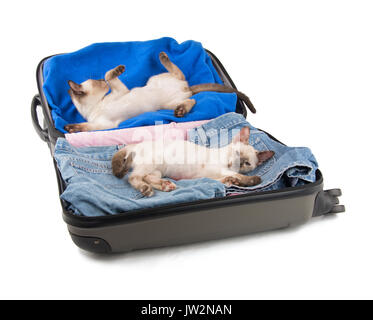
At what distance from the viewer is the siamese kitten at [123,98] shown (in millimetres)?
3391

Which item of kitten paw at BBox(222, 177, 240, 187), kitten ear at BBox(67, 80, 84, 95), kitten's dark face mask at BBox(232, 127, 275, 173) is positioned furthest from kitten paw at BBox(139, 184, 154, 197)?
kitten ear at BBox(67, 80, 84, 95)

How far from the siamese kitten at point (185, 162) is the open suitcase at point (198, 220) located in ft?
0.84

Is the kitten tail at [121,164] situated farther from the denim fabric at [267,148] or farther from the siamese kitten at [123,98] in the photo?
the siamese kitten at [123,98]

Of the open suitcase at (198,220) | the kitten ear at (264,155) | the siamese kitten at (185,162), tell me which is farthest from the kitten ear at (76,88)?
the kitten ear at (264,155)

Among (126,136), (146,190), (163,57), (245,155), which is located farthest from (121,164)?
(163,57)

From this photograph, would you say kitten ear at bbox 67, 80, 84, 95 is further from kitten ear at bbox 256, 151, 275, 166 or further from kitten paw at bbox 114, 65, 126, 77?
kitten ear at bbox 256, 151, 275, 166

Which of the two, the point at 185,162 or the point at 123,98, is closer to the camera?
the point at 185,162

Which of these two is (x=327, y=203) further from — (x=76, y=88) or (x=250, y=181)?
(x=76, y=88)

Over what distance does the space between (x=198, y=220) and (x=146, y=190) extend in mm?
333

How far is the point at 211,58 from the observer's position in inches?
159

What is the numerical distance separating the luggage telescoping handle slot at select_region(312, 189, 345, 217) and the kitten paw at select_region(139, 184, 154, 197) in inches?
31.3

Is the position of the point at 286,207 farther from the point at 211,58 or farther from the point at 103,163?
the point at 211,58

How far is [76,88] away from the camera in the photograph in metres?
3.49

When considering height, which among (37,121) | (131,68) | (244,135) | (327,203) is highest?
(131,68)
